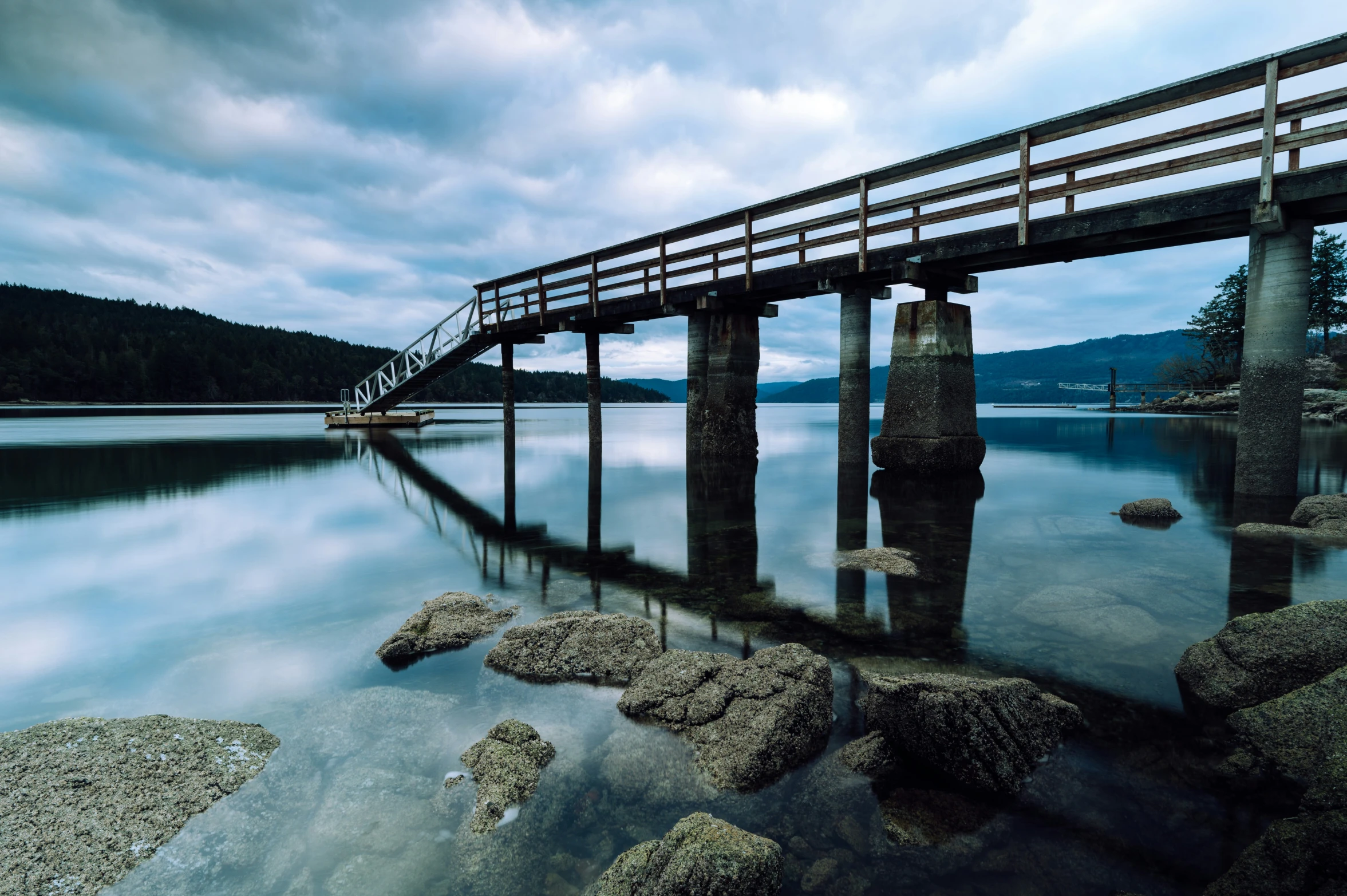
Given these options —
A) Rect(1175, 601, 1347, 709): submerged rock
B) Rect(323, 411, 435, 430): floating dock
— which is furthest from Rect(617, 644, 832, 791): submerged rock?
Rect(323, 411, 435, 430): floating dock

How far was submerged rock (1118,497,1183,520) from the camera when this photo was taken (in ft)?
29.9

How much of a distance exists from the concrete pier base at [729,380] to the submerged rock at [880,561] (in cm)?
931

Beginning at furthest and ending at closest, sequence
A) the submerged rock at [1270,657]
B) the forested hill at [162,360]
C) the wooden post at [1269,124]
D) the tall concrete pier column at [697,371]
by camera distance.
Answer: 1. the forested hill at [162,360]
2. the tall concrete pier column at [697,371]
3. the wooden post at [1269,124]
4. the submerged rock at [1270,657]

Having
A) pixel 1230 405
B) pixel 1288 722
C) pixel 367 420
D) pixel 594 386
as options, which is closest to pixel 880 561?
pixel 1288 722

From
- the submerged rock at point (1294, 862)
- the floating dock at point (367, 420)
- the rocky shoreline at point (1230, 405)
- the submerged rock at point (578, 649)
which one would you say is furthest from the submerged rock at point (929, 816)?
the floating dock at point (367, 420)

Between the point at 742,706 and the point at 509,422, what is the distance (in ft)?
64.7

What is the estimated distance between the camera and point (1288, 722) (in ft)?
10.2

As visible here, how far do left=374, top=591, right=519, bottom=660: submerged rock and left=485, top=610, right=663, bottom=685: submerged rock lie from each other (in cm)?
48

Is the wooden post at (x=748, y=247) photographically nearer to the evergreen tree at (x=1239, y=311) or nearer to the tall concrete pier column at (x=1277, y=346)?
the tall concrete pier column at (x=1277, y=346)

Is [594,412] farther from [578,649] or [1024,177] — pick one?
[578,649]

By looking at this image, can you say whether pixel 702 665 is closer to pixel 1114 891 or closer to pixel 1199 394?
pixel 1114 891

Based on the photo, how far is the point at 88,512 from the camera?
11570 mm

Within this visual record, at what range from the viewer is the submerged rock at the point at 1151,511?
910 cm

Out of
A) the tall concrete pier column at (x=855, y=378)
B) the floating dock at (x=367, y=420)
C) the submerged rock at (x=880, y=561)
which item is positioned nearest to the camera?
the submerged rock at (x=880, y=561)
